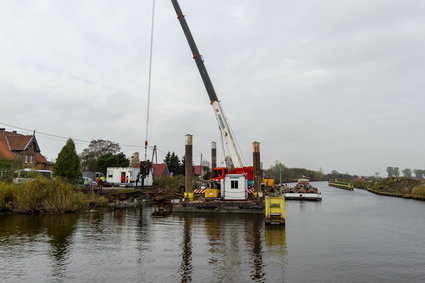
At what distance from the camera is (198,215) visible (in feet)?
81.8

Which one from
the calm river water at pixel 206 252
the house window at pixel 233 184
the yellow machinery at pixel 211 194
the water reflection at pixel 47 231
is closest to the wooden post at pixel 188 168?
the yellow machinery at pixel 211 194

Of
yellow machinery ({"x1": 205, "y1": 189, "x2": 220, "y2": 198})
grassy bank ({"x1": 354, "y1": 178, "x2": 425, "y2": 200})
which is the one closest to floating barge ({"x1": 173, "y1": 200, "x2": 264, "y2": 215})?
yellow machinery ({"x1": 205, "y1": 189, "x2": 220, "y2": 198})

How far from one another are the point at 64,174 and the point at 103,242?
64.5 feet

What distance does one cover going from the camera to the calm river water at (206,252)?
958cm

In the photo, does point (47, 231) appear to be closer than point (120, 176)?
Yes

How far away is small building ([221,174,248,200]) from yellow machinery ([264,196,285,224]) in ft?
22.6

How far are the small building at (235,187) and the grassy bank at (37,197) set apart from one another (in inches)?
494

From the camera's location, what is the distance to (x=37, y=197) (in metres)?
Answer: 23.1

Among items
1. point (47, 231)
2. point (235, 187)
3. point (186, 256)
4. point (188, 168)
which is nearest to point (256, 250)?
point (186, 256)

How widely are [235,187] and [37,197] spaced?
15542 millimetres

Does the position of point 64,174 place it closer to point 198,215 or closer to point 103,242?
point 198,215

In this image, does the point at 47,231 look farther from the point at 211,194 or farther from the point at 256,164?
the point at 256,164

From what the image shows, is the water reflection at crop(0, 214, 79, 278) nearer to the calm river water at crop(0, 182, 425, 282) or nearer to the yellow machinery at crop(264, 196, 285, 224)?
the calm river water at crop(0, 182, 425, 282)

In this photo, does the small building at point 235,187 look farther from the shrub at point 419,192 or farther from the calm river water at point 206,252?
the shrub at point 419,192
